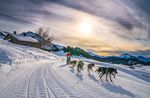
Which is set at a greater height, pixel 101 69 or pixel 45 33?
pixel 45 33

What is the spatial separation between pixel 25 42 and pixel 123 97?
8748 cm

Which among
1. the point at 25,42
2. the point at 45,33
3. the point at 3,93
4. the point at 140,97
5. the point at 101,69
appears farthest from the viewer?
the point at 45,33

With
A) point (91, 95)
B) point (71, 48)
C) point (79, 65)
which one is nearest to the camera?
point (91, 95)

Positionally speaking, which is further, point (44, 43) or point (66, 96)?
point (44, 43)

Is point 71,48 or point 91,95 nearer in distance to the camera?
point 91,95

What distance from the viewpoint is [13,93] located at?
34.8 feet

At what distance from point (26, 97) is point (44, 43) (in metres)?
100

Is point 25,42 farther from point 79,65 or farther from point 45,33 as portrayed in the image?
point 79,65

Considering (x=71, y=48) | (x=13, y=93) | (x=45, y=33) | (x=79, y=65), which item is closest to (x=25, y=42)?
(x=45, y=33)

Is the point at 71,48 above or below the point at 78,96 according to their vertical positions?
above

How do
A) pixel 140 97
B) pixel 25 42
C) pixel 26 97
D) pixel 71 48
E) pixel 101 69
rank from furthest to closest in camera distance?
1. pixel 71 48
2. pixel 25 42
3. pixel 101 69
4. pixel 140 97
5. pixel 26 97

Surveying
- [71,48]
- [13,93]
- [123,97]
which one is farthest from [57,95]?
[71,48]

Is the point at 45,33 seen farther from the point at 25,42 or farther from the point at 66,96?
the point at 66,96

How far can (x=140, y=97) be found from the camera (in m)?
11.9
